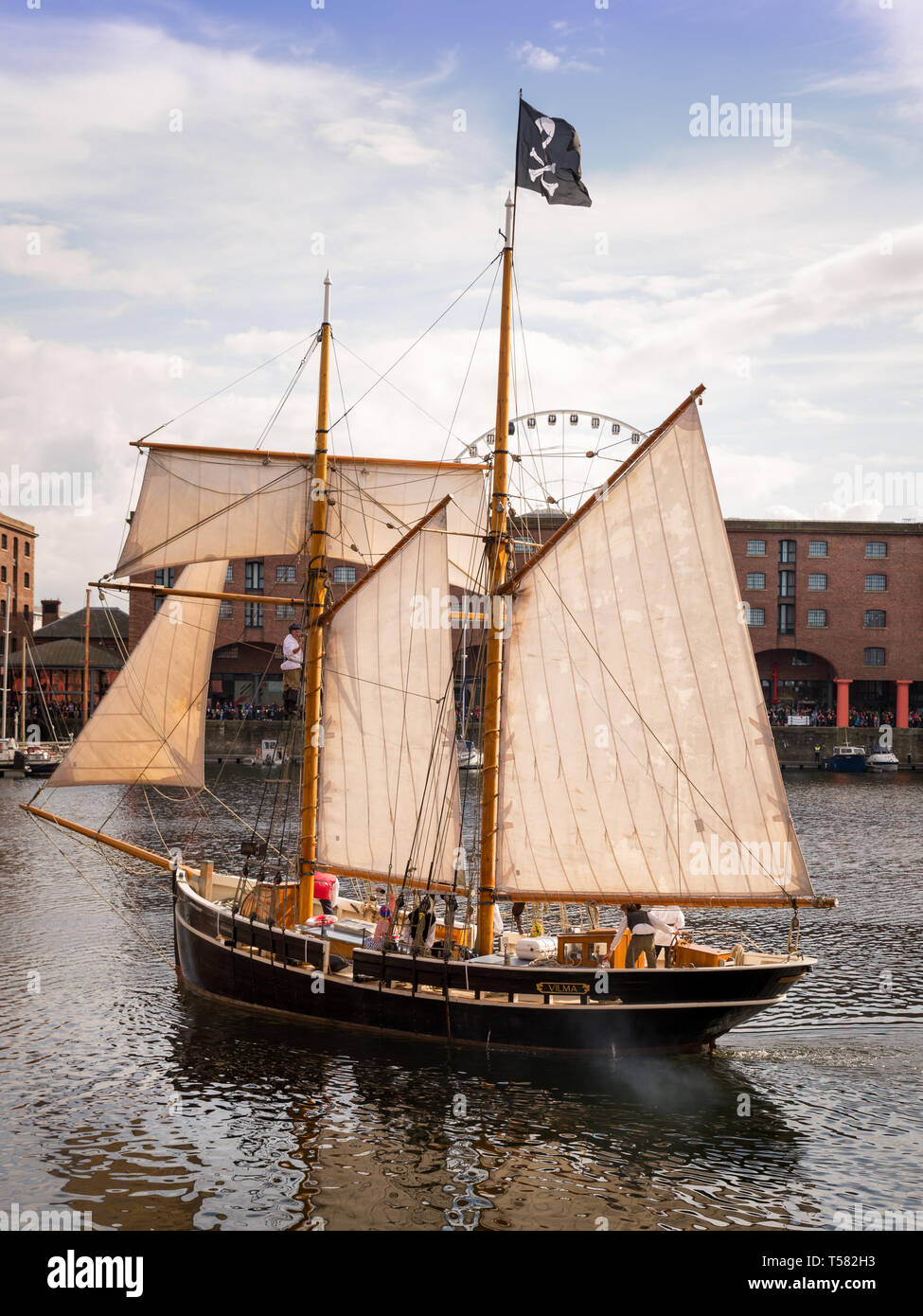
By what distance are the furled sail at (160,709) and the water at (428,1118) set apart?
17.4 feet

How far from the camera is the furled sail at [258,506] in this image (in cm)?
2998

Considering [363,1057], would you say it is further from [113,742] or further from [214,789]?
[214,789]

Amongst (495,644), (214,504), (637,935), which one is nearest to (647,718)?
(495,644)

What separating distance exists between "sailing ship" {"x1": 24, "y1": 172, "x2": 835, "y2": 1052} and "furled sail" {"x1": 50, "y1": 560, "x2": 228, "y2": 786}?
354cm

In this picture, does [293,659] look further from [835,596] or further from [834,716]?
[835,596]

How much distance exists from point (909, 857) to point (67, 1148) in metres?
40.9

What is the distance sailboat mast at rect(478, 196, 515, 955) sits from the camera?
24.3 m

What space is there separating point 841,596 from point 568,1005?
87.6 m

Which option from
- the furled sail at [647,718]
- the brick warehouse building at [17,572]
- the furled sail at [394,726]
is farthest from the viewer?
the brick warehouse building at [17,572]

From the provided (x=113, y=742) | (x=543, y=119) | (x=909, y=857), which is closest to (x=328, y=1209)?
(x=113, y=742)

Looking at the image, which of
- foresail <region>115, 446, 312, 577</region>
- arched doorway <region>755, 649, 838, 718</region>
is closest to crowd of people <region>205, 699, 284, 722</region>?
arched doorway <region>755, 649, 838, 718</region>

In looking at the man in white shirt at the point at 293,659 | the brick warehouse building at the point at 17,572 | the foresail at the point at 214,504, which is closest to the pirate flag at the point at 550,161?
the foresail at the point at 214,504

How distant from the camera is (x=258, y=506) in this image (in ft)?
99.0

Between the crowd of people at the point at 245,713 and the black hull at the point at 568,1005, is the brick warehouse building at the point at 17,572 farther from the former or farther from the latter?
the black hull at the point at 568,1005
